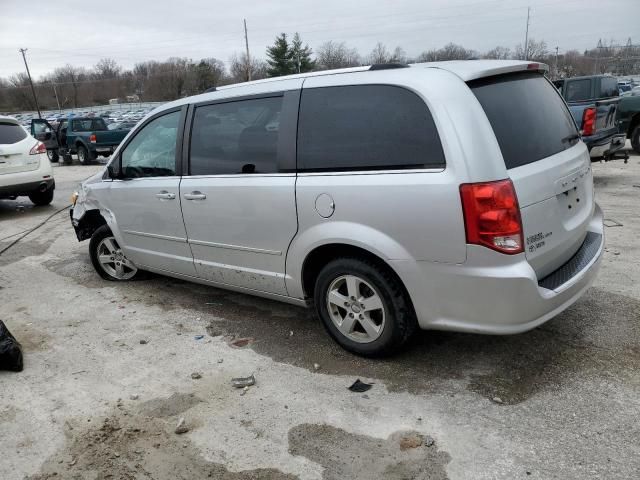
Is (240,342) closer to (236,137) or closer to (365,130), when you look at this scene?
(236,137)

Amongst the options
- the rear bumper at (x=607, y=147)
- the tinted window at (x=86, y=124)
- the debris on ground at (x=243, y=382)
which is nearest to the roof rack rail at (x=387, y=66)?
the debris on ground at (x=243, y=382)

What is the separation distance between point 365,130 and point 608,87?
11434 mm

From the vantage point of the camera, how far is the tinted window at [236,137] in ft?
12.0

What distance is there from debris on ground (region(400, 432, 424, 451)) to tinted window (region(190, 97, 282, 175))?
6.18ft

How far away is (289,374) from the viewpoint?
11.4ft

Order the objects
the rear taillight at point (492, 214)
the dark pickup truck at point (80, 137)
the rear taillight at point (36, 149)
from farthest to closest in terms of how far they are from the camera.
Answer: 1. the dark pickup truck at point (80, 137)
2. the rear taillight at point (36, 149)
3. the rear taillight at point (492, 214)

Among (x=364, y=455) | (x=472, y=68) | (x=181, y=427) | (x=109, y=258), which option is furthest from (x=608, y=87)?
(x=181, y=427)

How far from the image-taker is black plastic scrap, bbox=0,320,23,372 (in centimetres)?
362

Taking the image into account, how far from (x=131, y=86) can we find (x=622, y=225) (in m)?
97.4

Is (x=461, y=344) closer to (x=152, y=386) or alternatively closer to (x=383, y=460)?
(x=383, y=460)

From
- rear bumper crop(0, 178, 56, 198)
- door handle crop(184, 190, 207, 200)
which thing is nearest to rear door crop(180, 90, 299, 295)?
door handle crop(184, 190, 207, 200)

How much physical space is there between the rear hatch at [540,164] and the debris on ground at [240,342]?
84.2 inches

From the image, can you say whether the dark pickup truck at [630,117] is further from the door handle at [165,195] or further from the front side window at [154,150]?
the door handle at [165,195]

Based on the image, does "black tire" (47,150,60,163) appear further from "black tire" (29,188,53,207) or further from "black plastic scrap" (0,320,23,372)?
"black plastic scrap" (0,320,23,372)
